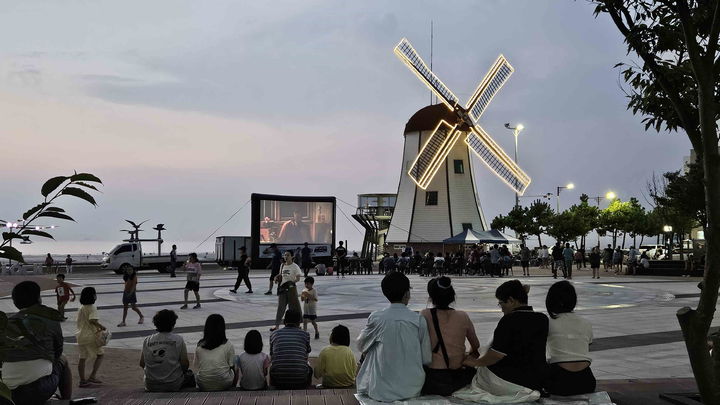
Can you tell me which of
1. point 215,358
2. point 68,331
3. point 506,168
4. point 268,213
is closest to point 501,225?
point 506,168

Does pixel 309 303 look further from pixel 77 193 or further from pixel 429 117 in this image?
pixel 429 117

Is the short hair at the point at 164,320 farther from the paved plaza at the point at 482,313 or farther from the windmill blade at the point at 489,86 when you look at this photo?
the windmill blade at the point at 489,86

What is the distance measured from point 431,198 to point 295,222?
11966 millimetres

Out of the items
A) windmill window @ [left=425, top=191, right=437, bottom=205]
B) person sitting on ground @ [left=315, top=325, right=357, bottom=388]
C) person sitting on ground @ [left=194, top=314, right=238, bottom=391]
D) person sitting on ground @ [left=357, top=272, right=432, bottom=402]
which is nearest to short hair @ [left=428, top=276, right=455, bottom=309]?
person sitting on ground @ [left=357, top=272, right=432, bottom=402]

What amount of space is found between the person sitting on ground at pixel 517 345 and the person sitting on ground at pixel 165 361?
3.07 m

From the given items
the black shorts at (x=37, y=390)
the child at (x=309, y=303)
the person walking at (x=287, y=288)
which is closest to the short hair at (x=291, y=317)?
the black shorts at (x=37, y=390)

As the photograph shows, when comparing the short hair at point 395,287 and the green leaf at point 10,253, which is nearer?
the green leaf at point 10,253

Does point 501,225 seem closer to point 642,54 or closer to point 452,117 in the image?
point 452,117

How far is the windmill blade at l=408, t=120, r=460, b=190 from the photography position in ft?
154

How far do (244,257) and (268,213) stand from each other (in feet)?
65.8

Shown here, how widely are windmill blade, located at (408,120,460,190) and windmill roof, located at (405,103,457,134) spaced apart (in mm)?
919

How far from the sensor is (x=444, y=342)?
5297 millimetres

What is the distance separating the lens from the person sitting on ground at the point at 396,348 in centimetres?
518

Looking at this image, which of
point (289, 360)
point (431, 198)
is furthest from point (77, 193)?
point (431, 198)
